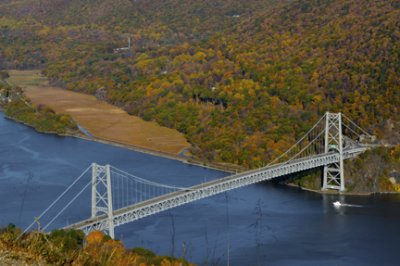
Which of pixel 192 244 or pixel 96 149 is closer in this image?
pixel 192 244

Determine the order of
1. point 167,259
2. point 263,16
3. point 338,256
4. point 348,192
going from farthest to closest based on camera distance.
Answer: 1. point 263,16
2. point 348,192
3. point 338,256
4. point 167,259

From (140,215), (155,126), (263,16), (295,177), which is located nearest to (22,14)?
(263,16)

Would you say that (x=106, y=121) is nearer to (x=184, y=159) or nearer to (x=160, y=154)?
(x=160, y=154)

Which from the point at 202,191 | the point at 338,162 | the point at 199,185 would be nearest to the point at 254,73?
the point at 338,162

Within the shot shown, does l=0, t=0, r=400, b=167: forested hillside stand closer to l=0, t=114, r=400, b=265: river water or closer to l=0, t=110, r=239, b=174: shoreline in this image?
l=0, t=110, r=239, b=174: shoreline

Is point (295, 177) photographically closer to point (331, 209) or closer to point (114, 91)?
point (331, 209)

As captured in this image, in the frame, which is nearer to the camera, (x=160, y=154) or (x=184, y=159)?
(x=184, y=159)

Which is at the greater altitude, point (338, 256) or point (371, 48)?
point (371, 48)
